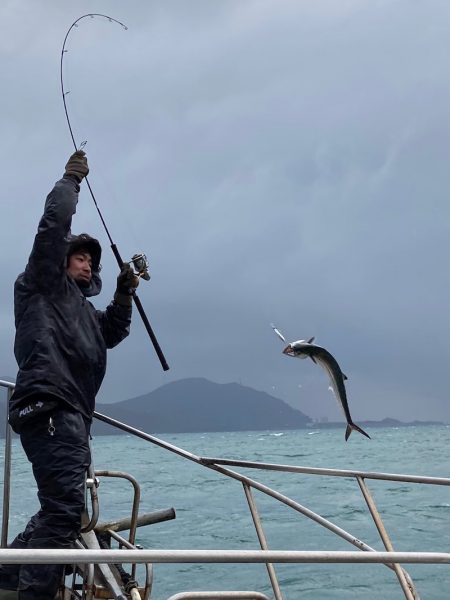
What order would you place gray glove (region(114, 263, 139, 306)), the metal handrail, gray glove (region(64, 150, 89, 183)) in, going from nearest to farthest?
the metal handrail, gray glove (region(64, 150, 89, 183)), gray glove (region(114, 263, 139, 306))

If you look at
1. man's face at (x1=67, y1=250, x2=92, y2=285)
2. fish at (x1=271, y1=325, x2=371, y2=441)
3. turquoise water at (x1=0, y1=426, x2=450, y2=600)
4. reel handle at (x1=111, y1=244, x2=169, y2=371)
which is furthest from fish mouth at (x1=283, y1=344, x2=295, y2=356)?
turquoise water at (x1=0, y1=426, x2=450, y2=600)

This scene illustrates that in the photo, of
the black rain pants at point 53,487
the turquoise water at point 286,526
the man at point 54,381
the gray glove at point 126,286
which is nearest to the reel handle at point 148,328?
the gray glove at point 126,286

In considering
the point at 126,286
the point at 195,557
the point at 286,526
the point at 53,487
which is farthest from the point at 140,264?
the point at 286,526

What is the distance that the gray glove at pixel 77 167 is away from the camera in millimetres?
3865

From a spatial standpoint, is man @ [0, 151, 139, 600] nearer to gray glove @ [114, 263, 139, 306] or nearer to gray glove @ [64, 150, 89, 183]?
gray glove @ [64, 150, 89, 183]

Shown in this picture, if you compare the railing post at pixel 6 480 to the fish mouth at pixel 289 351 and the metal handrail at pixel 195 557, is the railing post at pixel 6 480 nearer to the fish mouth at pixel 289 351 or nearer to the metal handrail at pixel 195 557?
the fish mouth at pixel 289 351

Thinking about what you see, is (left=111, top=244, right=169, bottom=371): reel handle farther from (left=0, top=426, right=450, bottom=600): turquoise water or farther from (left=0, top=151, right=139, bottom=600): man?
(left=0, top=426, right=450, bottom=600): turquoise water

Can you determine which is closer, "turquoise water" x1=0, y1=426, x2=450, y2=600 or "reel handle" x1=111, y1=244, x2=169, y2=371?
"reel handle" x1=111, y1=244, x2=169, y2=371

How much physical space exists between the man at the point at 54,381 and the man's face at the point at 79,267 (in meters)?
0.13

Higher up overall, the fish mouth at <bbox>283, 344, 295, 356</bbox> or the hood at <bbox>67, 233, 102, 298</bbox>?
the hood at <bbox>67, 233, 102, 298</bbox>

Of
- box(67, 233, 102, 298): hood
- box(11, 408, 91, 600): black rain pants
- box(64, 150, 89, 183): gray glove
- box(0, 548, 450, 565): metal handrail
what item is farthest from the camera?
box(67, 233, 102, 298): hood

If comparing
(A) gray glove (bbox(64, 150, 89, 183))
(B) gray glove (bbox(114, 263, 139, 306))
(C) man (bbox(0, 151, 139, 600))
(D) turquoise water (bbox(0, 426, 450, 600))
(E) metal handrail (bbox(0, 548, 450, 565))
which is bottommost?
(D) turquoise water (bbox(0, 426, 450, 600))

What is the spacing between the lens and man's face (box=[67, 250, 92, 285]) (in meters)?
4.04

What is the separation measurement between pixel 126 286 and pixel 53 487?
1.15m
